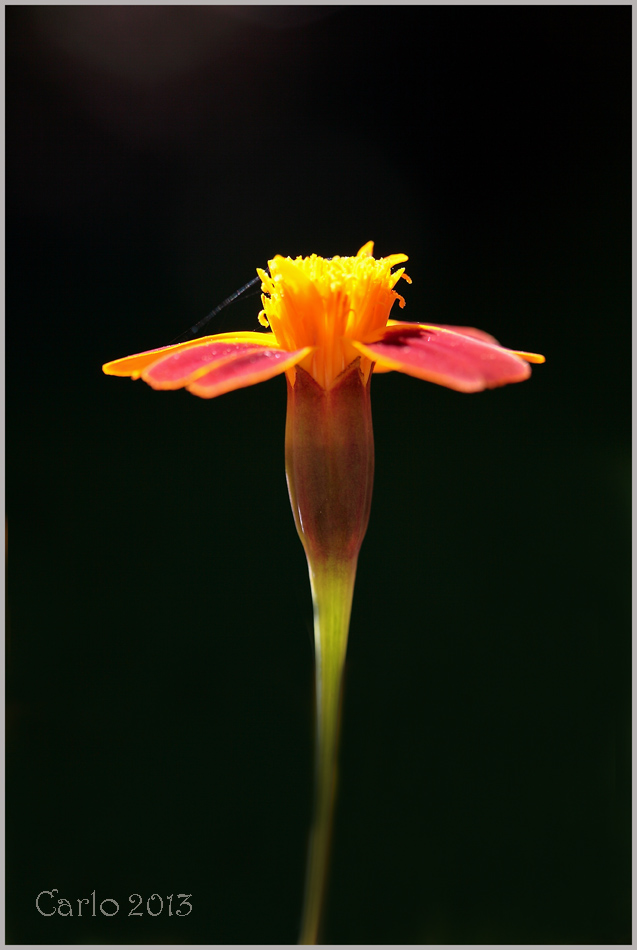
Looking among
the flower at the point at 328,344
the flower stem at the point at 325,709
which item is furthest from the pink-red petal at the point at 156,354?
the flower stem at the point at 325,709

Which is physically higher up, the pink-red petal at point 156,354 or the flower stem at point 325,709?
the pink-red petal at point 156,354

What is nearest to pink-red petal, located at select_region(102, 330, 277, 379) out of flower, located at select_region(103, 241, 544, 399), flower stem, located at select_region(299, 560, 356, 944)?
flower, located at select_region(103, 241, 544, 399)

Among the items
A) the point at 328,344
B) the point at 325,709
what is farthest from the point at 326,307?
the point at 325,709

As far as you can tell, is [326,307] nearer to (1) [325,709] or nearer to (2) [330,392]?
(2) [330,392]

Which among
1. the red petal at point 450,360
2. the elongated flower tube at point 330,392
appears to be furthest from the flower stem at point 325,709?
the red petal at point 450,360

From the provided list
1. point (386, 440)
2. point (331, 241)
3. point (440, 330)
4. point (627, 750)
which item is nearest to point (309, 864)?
point (440, 330)

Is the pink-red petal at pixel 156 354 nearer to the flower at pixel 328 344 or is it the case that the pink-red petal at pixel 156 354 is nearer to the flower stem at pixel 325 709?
the flower at pixel 328 344

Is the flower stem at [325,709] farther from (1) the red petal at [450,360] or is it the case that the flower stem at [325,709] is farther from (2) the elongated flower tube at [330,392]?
(1) the red petal at [450,360]

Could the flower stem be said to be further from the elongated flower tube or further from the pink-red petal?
the pink-red petal
